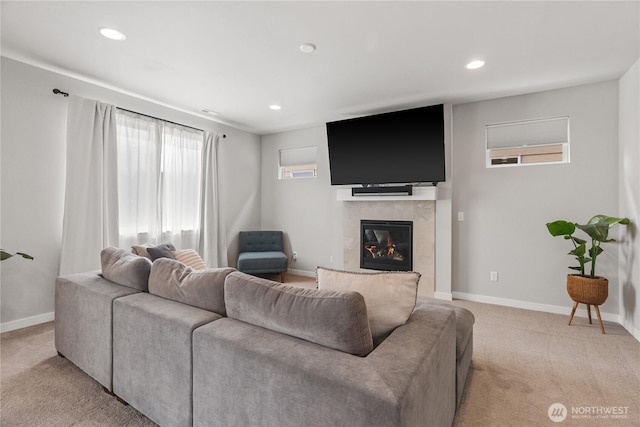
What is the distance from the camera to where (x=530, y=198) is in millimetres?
3625

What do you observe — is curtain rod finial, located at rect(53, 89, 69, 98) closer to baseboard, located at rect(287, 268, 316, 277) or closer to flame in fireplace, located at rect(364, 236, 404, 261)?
baseboard, located at rect(287, 268, 316, 277)

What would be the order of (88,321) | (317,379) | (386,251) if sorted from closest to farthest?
(317,379) < (88,321) < (386,251)

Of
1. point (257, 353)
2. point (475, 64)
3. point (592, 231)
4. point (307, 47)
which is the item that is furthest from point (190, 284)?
point (592, 231)

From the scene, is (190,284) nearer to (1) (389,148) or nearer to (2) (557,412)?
(2) (557,412)

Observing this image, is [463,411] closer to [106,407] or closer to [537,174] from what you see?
[106,407]

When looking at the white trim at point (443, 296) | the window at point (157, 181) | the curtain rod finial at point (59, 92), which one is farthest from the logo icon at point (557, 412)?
the curtain rod finial at point (59, 92)

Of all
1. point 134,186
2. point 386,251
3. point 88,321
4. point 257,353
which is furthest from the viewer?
point 386,251

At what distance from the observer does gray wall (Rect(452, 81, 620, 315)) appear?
3.29 meters

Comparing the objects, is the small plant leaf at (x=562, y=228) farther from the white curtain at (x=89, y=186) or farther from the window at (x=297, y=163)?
the white curtain at (x=89, y=186)

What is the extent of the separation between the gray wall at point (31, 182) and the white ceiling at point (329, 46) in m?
0.20

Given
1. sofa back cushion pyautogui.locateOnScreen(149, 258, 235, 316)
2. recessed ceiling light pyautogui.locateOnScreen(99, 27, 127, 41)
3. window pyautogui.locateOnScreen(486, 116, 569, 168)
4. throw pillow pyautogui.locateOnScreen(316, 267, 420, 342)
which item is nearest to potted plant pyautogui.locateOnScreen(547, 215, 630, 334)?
window pyautogui.locateOnScreen(486, 116, 569, 168)

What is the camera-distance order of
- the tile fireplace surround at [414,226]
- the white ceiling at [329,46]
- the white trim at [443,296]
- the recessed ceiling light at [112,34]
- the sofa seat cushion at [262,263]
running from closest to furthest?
the white ceiling at [329,46] < the recessed ceiling light at [112,34] < the white trim at [443,296] < the tile fireplace surround at [414,226] < the sofa seat cushion at [262,263]

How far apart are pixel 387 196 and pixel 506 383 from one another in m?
2.70

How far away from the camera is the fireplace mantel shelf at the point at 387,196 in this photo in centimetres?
407
